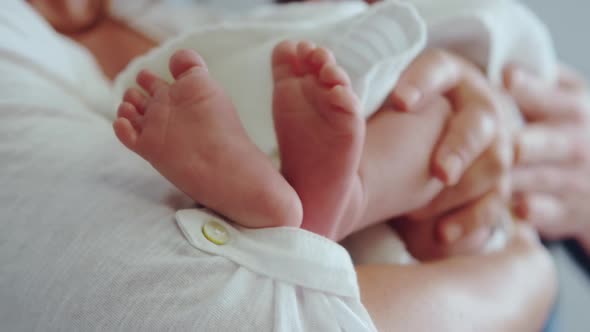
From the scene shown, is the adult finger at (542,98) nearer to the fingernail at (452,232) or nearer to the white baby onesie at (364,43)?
the white baby onesie at (364,43)

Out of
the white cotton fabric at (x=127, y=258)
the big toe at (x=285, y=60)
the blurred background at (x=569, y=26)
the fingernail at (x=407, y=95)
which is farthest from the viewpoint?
the blurred background at (x=569, y=26)

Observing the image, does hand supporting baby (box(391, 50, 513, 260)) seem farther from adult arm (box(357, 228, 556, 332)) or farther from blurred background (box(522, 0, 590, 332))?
blurred background (box(522, 0, 590, 332))

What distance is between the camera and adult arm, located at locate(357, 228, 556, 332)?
1.36 ft

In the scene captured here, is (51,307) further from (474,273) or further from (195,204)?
(474,273)

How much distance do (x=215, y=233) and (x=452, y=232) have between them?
1.02 ft

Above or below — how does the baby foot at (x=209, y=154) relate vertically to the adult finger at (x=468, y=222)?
above

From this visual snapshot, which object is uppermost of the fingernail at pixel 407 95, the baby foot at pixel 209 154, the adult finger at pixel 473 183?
the baby foot at pixel 209 154

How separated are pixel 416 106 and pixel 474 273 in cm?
17

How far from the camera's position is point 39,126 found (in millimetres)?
433

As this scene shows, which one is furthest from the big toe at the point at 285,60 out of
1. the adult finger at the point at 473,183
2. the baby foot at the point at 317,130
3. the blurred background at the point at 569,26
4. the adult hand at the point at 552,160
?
the blurred background at the point at 569,26

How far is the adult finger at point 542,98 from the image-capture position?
2.45 ft

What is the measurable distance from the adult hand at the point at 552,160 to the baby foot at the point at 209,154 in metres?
0.47

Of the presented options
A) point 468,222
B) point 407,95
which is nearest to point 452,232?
point 468,222

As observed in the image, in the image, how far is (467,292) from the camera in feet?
1.62
